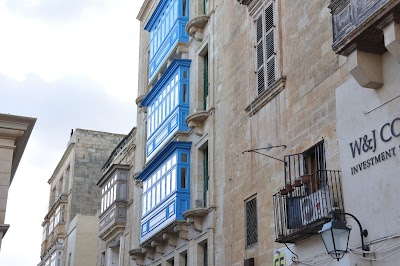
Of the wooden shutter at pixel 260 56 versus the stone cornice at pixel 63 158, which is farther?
the stone cornice at pixel 63 158

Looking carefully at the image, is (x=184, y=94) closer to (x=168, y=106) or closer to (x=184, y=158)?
(x=168, y=106)

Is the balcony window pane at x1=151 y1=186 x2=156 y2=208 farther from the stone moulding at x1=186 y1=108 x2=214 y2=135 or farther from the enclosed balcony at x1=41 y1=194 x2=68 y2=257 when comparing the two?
the enclosed balcony at x1=41 y1=194 x2=68 y2=257

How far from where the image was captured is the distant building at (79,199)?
35.2 metres

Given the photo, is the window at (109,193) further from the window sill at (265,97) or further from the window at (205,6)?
the window sill at (265,97)

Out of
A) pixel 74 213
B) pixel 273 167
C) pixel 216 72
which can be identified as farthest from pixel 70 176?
pixel 273 167

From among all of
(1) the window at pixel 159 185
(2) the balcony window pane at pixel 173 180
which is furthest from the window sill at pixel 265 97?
(1) the window at pixel 159 185

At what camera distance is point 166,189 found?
71.2ft

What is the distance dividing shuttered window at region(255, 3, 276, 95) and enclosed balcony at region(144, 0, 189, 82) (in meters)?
6.35

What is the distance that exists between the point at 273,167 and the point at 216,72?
17.3 feet

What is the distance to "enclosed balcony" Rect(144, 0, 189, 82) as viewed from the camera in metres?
22.6

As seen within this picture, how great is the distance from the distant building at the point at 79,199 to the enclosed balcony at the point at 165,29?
40.6 feet

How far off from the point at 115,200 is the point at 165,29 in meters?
7.59

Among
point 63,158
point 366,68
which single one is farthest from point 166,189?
point 63,158

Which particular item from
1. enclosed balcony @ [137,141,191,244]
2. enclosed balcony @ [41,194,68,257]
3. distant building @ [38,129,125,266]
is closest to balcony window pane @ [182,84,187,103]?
enclosed balcony @ [137,141,191,244]
